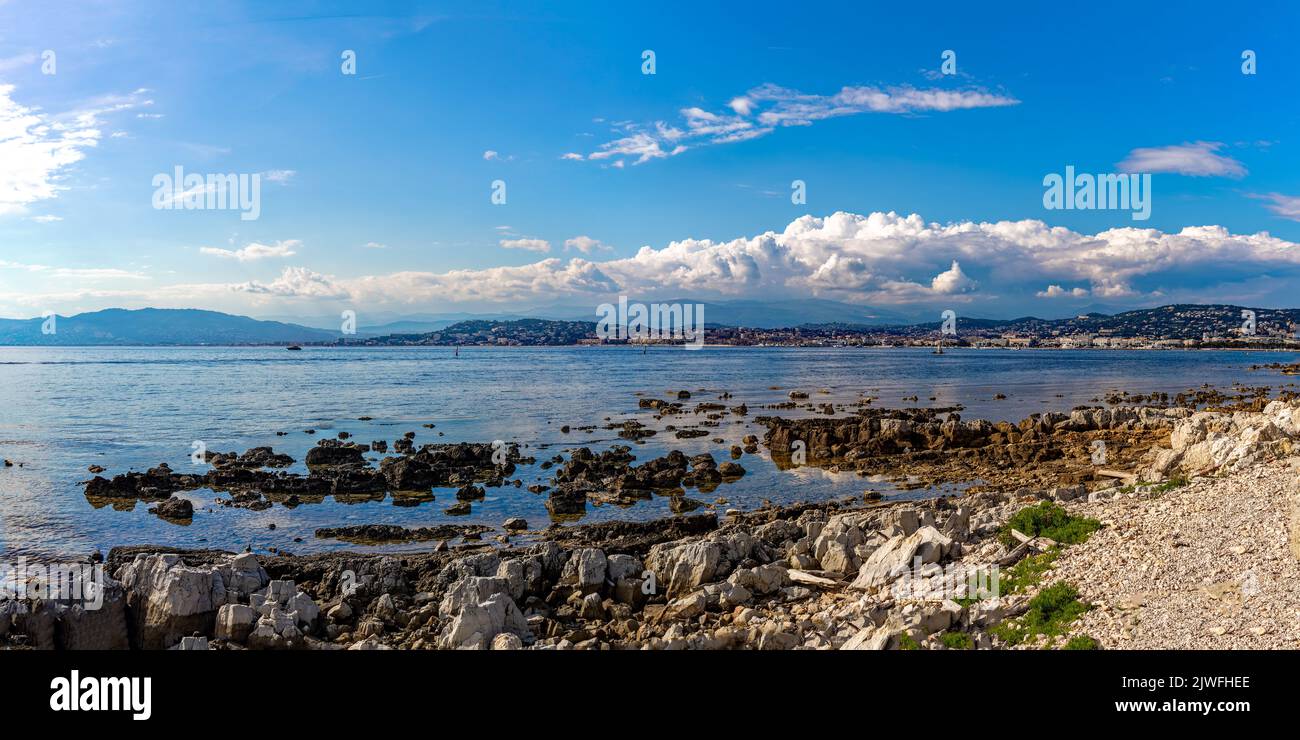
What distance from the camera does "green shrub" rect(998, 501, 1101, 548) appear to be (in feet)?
43.8

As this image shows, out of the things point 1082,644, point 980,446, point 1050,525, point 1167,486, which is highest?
point 1167,486

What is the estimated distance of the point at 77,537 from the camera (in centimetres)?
2103

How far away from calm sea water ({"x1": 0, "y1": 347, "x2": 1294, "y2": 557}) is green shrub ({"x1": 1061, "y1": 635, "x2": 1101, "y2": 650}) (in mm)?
15195

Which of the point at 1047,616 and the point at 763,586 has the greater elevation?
the point at 1047,616

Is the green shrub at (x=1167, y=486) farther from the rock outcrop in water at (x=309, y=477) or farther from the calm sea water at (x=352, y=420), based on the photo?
the rock outcrop in water at (x=309, y=477)

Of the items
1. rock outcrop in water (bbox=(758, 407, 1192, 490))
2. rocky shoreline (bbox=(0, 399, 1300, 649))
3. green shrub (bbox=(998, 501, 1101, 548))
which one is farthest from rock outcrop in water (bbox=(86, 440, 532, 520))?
green shrub (bbox=(998, 501, 1101, 548))

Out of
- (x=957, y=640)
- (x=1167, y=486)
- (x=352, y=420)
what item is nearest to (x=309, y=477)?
(x=352, y=420)

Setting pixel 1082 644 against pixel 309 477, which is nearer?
pixel 1082 644

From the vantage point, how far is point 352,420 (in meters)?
47.9

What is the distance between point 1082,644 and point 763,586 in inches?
228

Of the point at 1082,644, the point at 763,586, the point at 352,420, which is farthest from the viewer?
the point at 352,420

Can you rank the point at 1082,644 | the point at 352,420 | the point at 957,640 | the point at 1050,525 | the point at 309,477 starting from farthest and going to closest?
the point at 352,420 < the point at 309,477 < the point at 1050,525 < the point at 957,640 < the point at 1082,644

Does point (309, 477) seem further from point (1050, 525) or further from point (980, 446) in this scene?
point (980, 446)
